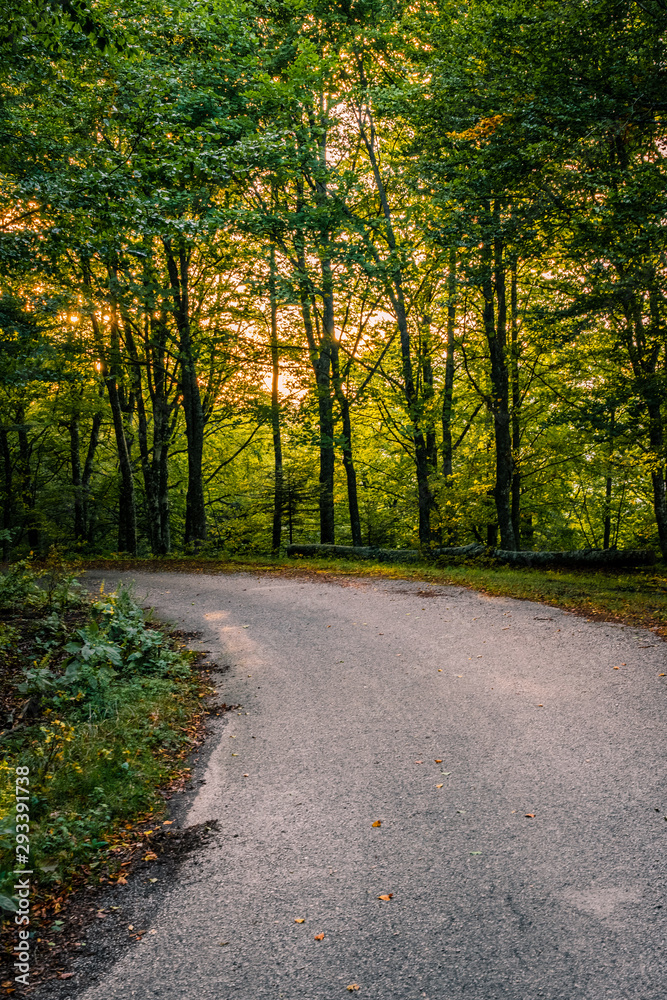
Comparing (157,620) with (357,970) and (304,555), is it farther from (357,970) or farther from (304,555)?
(304,555)

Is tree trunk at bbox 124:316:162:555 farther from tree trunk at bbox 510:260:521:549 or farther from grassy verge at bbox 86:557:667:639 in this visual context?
tree trunk at bbox 510:260:521:549

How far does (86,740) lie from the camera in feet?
16.4

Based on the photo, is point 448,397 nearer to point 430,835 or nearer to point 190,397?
point 190,397

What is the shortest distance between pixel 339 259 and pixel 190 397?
6518 mm

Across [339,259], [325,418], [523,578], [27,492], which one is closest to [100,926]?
[523,578]

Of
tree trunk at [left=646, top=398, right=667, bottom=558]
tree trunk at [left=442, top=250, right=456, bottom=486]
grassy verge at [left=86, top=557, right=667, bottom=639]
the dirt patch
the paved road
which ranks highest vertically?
tree trunk at [left=442, top=250, right=456, bottom=486]

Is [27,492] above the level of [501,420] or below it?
below

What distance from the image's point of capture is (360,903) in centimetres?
323

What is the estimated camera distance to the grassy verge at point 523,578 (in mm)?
9172

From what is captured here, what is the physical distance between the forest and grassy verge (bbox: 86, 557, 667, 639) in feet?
7.63

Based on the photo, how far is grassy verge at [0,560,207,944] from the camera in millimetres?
3652

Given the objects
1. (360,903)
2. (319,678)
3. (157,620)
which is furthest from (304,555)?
(360,903)

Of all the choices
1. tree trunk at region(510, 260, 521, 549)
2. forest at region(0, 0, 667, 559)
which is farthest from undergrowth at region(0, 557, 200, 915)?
tree trunk at region(510, 260, 521, 549)

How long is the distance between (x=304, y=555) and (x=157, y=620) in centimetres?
862
